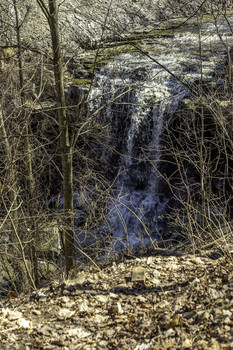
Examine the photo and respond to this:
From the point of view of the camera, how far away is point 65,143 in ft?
18.4

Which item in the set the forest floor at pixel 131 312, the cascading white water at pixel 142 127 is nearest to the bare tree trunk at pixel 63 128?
the forest floor at pixel 131 312

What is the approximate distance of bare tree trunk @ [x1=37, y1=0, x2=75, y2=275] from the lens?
5008mm

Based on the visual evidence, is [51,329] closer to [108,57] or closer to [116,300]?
[116,300]

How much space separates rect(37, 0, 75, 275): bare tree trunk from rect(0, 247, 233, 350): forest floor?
1.49m

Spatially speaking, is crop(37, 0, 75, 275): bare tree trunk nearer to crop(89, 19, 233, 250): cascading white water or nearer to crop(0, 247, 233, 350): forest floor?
crop(0, 247, 233, 350): forest floor

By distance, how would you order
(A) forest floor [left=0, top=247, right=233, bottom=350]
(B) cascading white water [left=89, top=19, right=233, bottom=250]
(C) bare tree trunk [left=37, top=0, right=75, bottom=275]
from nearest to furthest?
(A) forest floor [left=0, top=247, right=233, bottom=350] < (C) bare tree trunk [left=37, top=0, right=75, bottom=275] < (B) cascading white water [left=89, top=19, right=233, bottom=250]

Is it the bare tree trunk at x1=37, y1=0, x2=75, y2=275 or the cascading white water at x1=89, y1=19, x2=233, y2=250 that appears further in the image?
the cascading white water at x1=89, y1=19, x2=233, y2=250

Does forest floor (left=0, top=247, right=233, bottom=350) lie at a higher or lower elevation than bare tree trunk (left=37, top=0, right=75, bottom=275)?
lower

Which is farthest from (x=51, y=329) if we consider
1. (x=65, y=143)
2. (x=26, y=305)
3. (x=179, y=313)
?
(x=65, y=143)

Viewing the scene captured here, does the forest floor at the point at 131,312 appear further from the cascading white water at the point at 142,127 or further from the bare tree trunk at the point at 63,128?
the cascading white water at the point at 142,127

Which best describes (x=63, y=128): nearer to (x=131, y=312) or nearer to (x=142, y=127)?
(x=131, y=312)

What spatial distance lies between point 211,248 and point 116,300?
6.81ft

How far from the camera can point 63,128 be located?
218 inches

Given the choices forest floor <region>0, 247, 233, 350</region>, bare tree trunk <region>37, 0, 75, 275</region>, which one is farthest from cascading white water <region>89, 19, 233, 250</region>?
forest floor <region>0, 247, 233, 350</region>
